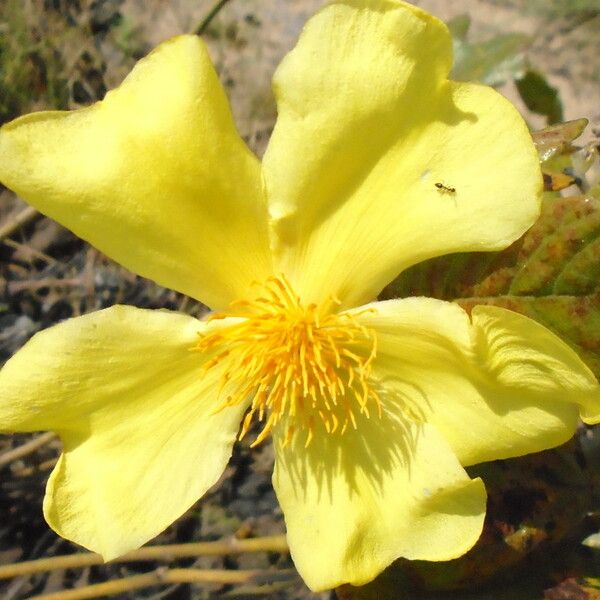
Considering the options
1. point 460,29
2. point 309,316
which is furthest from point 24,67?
point 309,316

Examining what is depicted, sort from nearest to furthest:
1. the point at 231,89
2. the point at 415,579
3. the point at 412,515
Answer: the point at 412,515 < the point at 415,579 < the point at 231,89

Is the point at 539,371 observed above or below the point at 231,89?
above

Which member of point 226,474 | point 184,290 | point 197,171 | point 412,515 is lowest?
point 226,474

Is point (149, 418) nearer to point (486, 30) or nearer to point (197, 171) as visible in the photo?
point (197, 171)

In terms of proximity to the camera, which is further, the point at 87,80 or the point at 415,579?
the point at 87,80

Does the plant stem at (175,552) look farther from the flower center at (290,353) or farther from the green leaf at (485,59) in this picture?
the green leaf at (485,59)

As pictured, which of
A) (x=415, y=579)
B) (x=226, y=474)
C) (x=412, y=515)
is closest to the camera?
(x=412, y=515)

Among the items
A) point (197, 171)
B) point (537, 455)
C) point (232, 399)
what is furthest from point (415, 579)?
point (197, 171)
